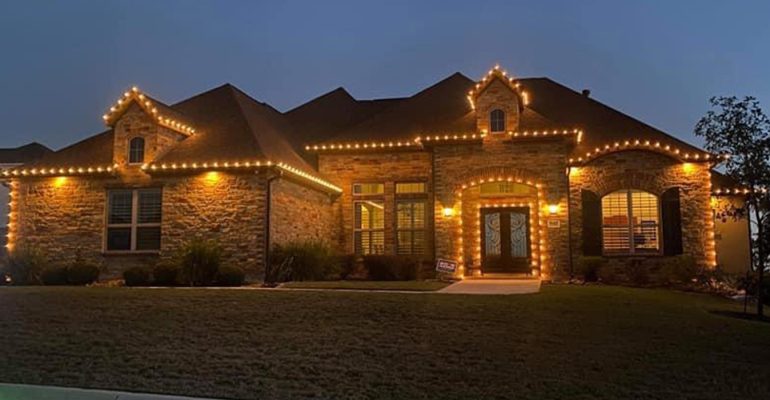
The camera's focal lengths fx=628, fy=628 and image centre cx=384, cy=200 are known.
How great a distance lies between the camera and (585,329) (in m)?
9.09

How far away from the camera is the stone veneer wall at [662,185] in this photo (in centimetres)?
1822

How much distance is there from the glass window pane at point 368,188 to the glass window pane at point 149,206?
6116 mm

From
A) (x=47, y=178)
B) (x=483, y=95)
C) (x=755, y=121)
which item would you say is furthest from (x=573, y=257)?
(x=47, y=178)

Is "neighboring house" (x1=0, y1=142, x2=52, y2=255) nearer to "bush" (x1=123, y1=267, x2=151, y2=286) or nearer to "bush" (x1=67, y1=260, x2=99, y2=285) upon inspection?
"bush" (x1=67, y1=260, x2=99, y2=285)

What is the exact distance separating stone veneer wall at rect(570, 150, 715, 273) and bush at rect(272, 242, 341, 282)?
7.42 m

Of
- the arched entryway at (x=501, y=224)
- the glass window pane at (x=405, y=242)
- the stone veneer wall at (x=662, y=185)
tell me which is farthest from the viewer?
the glass window pane at (x=405, y=242)

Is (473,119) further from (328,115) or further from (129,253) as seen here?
(129,253)

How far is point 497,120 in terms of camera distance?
18328 mm

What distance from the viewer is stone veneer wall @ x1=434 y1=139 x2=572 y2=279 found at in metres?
17.6

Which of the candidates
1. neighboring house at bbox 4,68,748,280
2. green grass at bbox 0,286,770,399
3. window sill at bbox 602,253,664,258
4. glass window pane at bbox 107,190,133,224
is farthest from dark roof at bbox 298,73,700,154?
green grass at bbox 0,286,770,399

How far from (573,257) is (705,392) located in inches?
478

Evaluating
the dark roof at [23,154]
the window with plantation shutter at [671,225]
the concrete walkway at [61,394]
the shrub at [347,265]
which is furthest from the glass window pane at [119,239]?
the dark roof at [23,154]

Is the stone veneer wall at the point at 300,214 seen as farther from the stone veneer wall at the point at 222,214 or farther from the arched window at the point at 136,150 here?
the arched window at the point at 136,150

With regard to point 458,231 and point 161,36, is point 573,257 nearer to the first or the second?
point 458,231
